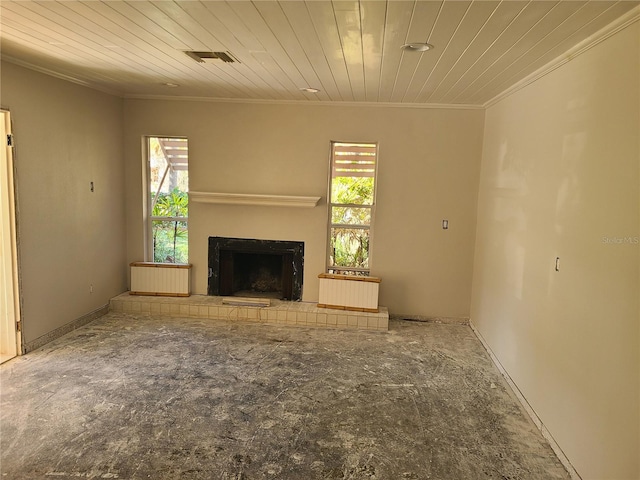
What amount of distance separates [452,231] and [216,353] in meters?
2.95

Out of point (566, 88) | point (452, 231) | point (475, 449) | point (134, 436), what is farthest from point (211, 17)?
point (452, 231)

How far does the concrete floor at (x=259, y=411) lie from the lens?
2.41 meters

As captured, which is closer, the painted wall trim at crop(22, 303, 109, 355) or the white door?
the white door

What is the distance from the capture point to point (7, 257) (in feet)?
11.8

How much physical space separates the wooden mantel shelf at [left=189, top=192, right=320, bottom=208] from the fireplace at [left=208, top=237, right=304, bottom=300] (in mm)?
470

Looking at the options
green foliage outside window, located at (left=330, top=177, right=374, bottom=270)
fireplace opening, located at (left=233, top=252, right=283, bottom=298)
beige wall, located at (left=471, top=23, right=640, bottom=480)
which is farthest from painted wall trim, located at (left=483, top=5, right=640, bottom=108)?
fireplace opening, located at (left=233, top=252, right=283, bottom=298)

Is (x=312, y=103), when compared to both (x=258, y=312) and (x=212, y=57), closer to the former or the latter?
(x=212, y=57)

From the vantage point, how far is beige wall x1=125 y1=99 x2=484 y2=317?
4938 millimetres

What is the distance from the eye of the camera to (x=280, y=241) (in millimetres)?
5227

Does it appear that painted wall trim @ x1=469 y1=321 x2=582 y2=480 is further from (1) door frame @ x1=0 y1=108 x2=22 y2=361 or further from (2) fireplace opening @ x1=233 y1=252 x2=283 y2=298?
(1) door frame @ x1=0 y1=108 x2=22 y2=361

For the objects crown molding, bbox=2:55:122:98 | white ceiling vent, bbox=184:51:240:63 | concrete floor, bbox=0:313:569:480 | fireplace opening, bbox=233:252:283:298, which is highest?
crown molding, bbox=2:55:122:98

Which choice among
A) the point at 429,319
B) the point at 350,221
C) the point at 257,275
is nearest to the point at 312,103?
the point at 350,221

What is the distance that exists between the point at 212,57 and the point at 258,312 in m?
2.84

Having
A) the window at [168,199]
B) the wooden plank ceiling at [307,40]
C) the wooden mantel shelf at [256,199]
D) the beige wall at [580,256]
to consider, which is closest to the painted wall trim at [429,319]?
the beige wall at [580,256]
